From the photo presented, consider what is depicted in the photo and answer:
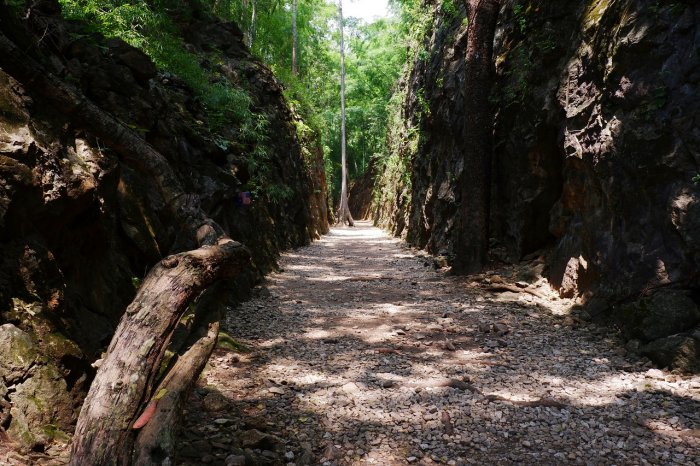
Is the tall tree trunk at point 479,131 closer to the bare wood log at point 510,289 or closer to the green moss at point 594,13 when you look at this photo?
the bare wood log at point 510,289

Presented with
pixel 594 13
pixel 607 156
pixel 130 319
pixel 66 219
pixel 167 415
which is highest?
pixel 594 13

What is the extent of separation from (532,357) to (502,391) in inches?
34.9

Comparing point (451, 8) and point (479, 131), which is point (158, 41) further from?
point (451, 8)

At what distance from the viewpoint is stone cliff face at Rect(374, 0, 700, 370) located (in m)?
4.04

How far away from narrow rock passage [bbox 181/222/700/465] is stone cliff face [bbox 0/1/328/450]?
0.89m

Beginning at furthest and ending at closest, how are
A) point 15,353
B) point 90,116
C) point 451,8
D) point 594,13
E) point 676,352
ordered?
point 451,8, point 594,13, point 676,352, point 90,116, point 15,353

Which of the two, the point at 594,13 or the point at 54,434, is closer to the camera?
the point at 54,434

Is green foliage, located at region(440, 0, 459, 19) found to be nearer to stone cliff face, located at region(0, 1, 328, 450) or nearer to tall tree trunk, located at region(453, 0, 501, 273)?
tall tree trunk, located at region(453, 0, 501, 273)

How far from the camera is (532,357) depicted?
427cm

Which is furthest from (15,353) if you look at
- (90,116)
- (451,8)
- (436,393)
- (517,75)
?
Answer: (451,8)

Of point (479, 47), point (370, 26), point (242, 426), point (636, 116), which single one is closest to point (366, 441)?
point (242, 426)

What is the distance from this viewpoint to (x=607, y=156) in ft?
16.4

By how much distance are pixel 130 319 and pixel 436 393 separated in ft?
8.04

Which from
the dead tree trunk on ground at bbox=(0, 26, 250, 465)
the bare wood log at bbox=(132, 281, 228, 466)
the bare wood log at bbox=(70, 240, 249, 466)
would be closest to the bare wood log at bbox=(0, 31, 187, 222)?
the dead tree trunk on ground at bbox=(0, 26, 250, 465)
